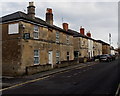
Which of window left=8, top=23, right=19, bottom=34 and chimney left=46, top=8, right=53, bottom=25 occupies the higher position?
chimney left=46, top=8, right=53, bottom=25

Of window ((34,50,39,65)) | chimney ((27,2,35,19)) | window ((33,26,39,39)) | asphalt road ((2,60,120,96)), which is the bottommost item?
asphalt road ((2,60,120,96))

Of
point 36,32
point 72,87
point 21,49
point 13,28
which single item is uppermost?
point 13,28

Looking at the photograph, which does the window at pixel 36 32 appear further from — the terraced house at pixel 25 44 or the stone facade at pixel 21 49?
the stone facade at pixel 21 49

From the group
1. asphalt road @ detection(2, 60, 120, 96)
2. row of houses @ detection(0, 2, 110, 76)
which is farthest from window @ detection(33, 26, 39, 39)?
asphalt road @ detection(2, 60, 120, 96)

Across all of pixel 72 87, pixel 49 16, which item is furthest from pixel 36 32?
pixel 72 87

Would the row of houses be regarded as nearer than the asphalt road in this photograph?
No

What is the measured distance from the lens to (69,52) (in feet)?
92.4

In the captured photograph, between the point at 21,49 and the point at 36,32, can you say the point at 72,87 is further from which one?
the point at 36,32

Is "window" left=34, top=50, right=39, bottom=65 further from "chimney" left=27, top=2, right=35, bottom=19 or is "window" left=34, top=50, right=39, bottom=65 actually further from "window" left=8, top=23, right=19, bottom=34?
"chimney" left=27, top=2, right=35, bottom=19

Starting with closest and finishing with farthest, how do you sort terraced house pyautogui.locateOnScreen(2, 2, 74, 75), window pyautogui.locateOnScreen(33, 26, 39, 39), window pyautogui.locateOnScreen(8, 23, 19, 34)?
terraced house pyautogui.locateOnScreen(2, 2, 74, 75), window pyautogui.locateOnScreen(8, 23, 19, 34), window pyautogui.locateOnScreen(33, 26, 39, 39)

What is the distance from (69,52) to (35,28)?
35.4 ft

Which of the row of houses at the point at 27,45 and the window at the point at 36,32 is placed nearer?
the row of houses at the point at 27,45

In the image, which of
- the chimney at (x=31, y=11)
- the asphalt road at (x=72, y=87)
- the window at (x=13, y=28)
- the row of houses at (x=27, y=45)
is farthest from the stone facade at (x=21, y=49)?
the asphalt road at (x=72, y=87)

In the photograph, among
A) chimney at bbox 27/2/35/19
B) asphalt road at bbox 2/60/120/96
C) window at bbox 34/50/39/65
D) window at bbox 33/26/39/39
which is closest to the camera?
asphalt road at bbox 2/60/120/96
